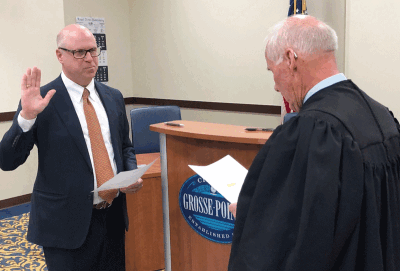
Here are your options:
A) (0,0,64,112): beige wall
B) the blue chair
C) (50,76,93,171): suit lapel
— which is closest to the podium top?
(50,76,93,171): suit lapel

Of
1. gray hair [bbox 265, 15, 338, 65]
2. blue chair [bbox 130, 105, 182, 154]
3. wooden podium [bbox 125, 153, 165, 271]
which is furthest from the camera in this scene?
blue chair [bbox 130, 105, 182, 154]

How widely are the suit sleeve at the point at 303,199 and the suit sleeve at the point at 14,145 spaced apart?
4.06ft

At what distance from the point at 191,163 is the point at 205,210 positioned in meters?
0.30

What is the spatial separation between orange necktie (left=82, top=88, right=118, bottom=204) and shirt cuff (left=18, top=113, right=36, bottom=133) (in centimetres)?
30

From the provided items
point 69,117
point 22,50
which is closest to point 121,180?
point 69,117

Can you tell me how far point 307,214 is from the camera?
1.13 meters

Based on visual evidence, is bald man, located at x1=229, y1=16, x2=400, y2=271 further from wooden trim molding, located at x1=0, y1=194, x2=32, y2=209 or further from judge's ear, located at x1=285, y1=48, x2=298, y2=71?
wooden trim molding, located at x1=0, y1=194, x2=32, y2=209

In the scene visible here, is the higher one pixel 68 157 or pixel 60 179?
pixel 68 157

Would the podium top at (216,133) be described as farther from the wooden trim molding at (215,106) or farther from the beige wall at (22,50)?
the beige wall at (22,50)

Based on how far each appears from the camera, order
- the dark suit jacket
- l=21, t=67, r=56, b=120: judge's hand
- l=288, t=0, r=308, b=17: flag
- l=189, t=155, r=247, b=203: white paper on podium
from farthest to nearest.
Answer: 1. l=288, t=0, r=308, b=17: flag
2. the dark suit jacket
3. l=21, t=67, r=56, b=120: judge's hand
4. l=189, t=155, r=247, b=203: white paper on podium

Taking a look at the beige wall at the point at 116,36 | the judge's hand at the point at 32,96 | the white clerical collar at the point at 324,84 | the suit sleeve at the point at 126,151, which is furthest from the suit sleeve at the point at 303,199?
the beige wall at the point at 116,36

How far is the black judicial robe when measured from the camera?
3.73ft

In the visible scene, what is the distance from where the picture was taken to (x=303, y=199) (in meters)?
1.15

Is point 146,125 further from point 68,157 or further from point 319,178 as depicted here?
point 319,178
